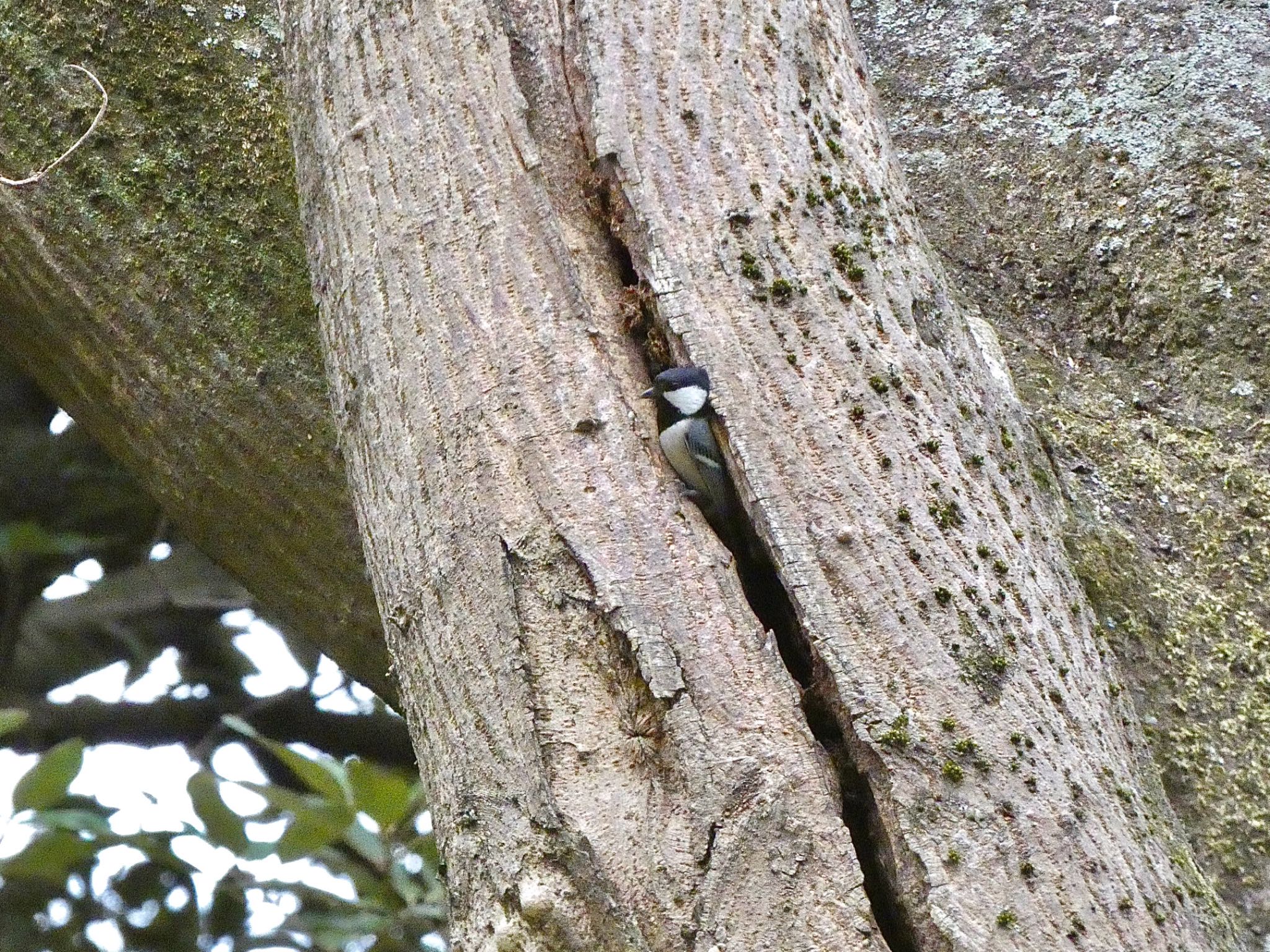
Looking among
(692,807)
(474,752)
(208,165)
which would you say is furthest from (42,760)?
(692,807)

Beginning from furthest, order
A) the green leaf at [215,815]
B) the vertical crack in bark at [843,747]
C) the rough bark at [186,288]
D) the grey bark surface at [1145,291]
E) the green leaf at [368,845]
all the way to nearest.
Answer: the green leaf at [368,845] < the green leaf at [215,815] < the rough bark at [186,288] < the grey bark surface at [1145,291] < the vertical crack in bark at [843,747]

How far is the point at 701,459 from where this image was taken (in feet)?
4.98

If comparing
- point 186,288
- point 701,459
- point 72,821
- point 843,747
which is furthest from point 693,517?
point 72,821

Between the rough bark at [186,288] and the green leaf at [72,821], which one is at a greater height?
the rough bark at [186,288]

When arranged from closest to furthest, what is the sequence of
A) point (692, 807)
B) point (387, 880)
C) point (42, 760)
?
point (692, 807)
point (42, 760)
point (387, 880)

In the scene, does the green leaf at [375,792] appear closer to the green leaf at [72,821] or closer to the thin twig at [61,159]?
the green leaf at [72,821]

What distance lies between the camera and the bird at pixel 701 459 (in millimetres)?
1509

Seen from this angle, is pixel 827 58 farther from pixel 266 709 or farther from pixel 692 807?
pixel 266 709

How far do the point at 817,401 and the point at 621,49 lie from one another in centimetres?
56

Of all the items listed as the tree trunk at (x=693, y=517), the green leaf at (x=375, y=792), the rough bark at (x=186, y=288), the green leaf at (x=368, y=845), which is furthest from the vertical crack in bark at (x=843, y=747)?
the green leaf at (x=368, y=845)

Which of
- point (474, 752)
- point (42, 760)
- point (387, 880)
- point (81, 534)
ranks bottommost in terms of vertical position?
point (387, 880)

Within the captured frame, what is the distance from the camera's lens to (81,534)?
12.3 feet

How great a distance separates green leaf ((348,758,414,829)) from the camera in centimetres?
293

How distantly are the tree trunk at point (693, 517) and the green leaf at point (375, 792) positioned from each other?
4.72 ft
